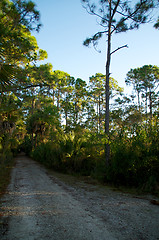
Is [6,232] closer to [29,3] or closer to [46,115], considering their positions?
[29,3]

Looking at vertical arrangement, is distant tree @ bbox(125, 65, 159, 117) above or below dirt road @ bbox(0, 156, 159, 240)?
above

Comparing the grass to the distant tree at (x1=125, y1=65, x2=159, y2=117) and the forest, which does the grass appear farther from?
the distant tree at (x1=125, y1=65, x2=159, y2=117)

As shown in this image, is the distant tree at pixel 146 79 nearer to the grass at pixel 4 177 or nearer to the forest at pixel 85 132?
the forest at pixel 85 132

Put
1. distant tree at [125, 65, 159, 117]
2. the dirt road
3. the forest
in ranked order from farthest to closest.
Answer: distant tree at [125, 65, 159, 117] < the forest < the dirt road

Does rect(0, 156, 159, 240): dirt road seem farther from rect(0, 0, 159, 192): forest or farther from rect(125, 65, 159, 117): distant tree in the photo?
rect(125, 65, 159, 117): distant tree

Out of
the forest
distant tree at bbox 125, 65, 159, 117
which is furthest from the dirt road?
distant tree at bbox 125, 65, 159, 117

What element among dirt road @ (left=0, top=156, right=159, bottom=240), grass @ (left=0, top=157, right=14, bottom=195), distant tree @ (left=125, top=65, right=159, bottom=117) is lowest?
grass @ (left=0, top=157, right=14, bottom=195)

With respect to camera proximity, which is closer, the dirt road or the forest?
the dirt road

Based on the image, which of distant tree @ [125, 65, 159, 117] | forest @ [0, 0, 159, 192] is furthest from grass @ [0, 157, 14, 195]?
distant tree @ [125, 65, 159, 117]

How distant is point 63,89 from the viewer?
104 feet

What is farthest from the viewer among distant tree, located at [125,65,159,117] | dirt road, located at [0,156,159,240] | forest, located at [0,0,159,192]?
distant tree, located at [125,65,159,117]

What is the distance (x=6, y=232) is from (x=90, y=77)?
29.0 meters

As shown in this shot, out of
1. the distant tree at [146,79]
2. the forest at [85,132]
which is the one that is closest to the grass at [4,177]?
the forest at [85,132]

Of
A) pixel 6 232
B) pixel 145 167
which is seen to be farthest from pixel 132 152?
pixel 6 232
